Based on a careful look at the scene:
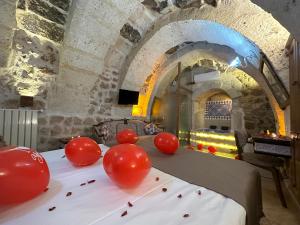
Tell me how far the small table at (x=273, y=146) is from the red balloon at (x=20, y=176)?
2930mm

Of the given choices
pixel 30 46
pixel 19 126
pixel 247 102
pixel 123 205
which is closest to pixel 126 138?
pixel 123 205

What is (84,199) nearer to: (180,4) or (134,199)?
(134,199)

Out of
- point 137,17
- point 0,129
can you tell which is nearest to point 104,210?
point 0,129

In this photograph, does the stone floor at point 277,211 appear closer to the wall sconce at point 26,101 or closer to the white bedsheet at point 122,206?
the white bedsheet at point 122,206

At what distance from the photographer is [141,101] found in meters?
5.01

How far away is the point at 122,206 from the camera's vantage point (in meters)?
0.78

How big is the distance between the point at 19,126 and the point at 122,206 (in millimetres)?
2366

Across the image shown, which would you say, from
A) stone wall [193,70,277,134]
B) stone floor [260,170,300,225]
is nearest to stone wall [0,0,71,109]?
stone floor [260,170,300,225]

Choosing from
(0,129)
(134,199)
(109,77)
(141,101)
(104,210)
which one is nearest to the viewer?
(104,210)

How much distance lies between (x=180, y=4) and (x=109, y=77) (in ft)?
6.60

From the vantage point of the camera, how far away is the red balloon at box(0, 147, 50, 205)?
73 centimetres

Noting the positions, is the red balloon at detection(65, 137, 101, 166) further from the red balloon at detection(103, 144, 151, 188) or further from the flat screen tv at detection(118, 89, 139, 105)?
the flat screen tv at detection(118, 89, 139, 105)

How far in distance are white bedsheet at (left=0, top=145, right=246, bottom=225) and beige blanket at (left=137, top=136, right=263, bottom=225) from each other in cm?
8

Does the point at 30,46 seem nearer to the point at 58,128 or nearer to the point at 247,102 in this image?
the point at 58,128
